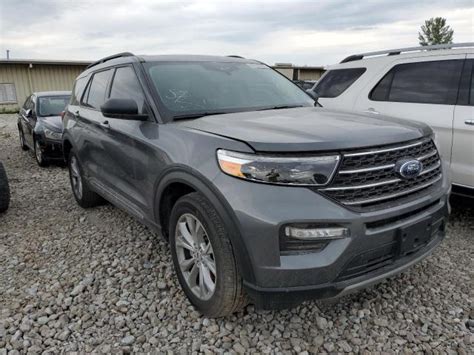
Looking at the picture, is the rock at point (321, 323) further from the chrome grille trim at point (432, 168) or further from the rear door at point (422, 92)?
the rear door at point (422, 92)

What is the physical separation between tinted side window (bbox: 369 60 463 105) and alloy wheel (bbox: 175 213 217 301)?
10.2 feet

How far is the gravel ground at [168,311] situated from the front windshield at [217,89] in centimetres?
141

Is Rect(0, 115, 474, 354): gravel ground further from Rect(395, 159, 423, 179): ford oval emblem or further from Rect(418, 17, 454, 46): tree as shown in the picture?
Rect(418, 17, 454, 46): tree

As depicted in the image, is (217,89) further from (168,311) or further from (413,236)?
(413,236)

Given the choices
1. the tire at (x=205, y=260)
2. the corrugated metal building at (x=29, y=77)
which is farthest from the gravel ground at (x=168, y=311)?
the corrugated metal building at (x=29, y=77)

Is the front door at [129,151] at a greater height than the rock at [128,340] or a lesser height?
greater

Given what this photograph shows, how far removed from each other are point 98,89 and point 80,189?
4.44 feet

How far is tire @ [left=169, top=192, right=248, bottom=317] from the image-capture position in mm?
2232

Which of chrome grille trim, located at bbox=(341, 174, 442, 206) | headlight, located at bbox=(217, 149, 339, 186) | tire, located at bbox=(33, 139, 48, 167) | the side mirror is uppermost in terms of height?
the side mirror

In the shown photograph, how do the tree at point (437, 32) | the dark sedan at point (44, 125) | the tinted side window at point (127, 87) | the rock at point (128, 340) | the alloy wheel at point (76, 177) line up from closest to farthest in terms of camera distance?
the rock at point (128, 340)
the tinted side window at point (127, 87)
the alloy wheel at point (76, 177)
the dark sedan at point (44, 125)
the tree at point (437, 32)

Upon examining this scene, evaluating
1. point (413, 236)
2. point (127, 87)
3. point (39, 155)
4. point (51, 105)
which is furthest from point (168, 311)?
point (51, 105)

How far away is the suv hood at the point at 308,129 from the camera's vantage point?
83.8 inches

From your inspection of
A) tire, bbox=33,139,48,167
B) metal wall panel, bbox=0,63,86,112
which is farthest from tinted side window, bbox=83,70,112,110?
metal wall panel, bbox=0,63,86,112

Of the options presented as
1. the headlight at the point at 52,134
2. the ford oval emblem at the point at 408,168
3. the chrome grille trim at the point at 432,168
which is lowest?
the headlight at the point at 52,134
